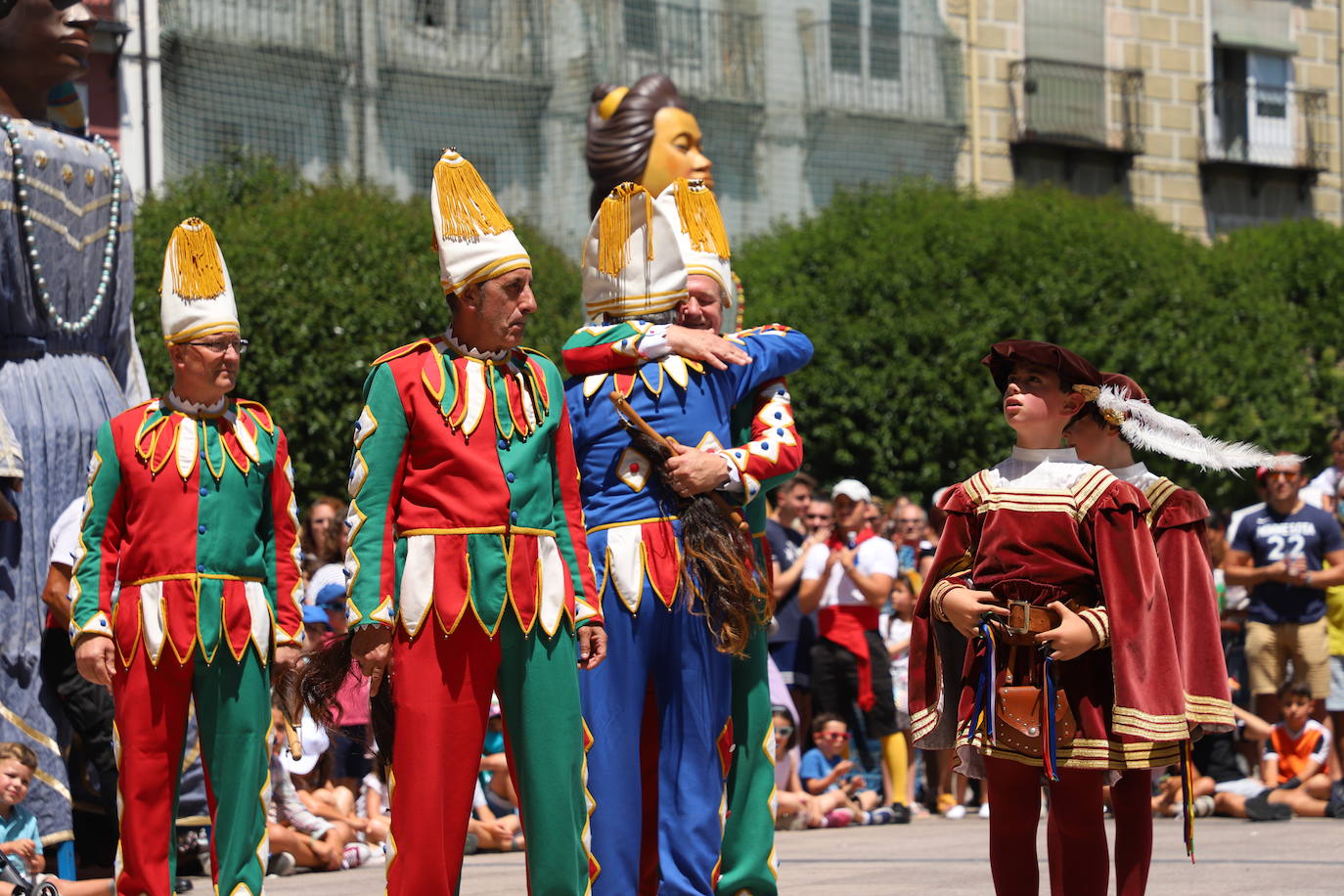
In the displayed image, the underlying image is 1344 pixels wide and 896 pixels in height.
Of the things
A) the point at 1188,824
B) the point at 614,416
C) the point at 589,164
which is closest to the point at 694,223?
the point at 614,416

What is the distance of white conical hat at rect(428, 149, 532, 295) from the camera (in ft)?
19.1

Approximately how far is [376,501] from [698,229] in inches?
65.7

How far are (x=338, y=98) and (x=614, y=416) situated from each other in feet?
72.5

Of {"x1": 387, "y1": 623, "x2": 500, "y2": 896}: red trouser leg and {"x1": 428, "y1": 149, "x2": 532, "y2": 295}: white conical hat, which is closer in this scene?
{"x1": 387, "y1": 623, "x2": 500, "y2": 896}: red trouser leg

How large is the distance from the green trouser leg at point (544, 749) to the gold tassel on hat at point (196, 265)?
190cm

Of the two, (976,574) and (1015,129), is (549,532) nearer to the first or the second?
(976,574)

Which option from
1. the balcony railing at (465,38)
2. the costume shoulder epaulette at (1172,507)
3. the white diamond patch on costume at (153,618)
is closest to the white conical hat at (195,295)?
the white diamond patch on costume at (153,618)

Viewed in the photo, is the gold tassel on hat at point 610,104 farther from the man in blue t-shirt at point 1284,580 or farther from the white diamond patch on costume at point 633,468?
the white diamond patch on costume at point 633,468

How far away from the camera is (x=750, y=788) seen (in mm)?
6441

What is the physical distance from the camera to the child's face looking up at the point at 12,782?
756 centimetres

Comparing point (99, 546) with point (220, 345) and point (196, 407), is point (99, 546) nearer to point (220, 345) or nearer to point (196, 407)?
point (196, 407)

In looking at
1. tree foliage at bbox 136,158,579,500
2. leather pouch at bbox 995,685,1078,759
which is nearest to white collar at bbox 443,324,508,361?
leather pouch at bbox 995,685,1078,759

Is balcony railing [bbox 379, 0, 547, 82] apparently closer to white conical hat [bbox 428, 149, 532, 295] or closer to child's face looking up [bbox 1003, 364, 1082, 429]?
white conical hat [bbox 428, 149, 532, 295]

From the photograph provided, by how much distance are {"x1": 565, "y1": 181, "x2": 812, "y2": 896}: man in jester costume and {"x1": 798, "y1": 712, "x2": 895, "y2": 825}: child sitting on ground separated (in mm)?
5167
